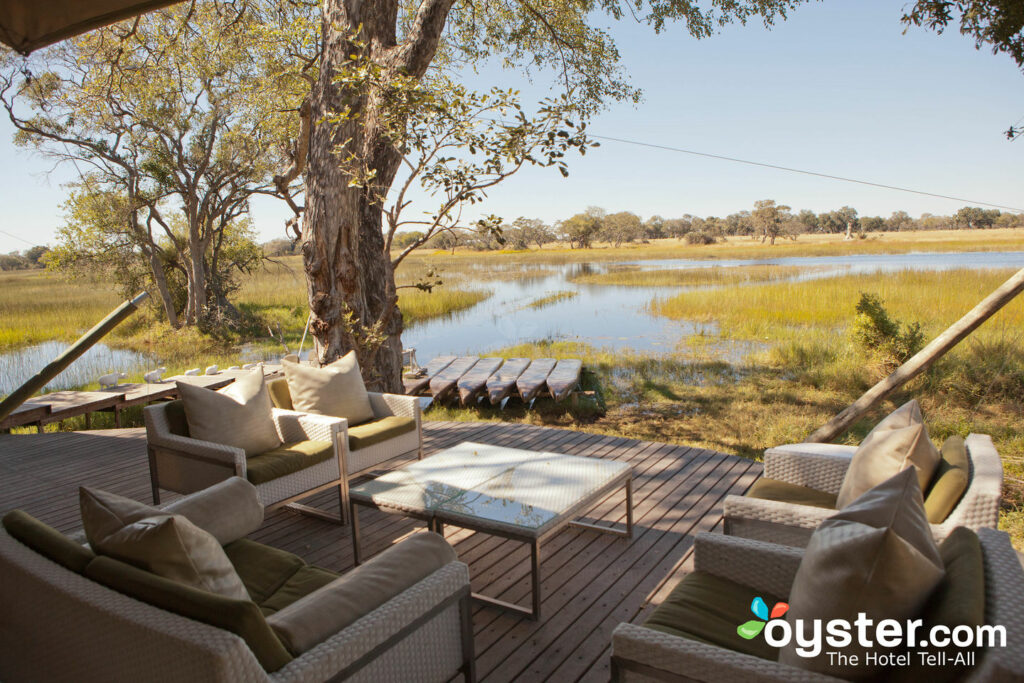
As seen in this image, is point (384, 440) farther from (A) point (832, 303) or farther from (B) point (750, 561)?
(A) point (832, 303)

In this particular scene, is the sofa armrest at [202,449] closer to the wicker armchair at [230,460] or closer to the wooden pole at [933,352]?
the wicker armchair at [230,460]

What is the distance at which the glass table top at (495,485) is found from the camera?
2586 mm

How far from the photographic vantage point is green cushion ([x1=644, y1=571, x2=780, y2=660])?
1.56 metres

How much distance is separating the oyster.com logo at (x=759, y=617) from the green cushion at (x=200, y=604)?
1.12 m

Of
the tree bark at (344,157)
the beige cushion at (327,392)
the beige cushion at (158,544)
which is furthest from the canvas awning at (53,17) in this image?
the tree bark at (344,157)

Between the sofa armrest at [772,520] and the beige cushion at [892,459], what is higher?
the beige cushion at [892,459]

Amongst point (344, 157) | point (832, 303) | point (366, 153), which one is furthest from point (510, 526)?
point (832, 303)

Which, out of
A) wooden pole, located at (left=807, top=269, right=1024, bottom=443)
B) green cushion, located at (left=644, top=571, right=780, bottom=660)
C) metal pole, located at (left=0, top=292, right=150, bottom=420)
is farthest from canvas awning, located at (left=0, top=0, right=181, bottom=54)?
wooden pole, located at (left=807, top=269, right=1024, bottom=443)

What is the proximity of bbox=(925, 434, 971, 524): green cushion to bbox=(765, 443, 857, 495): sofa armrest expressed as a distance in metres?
0.51

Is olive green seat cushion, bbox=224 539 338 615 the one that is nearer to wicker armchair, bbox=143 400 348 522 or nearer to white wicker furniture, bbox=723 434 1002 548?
wicker armchair, bbox=143 400 348 522

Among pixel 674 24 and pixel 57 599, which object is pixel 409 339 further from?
pixel 57 599

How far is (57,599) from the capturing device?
4.60 feet

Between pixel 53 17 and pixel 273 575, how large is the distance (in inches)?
74.5

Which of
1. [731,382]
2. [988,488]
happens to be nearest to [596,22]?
[731,382]
